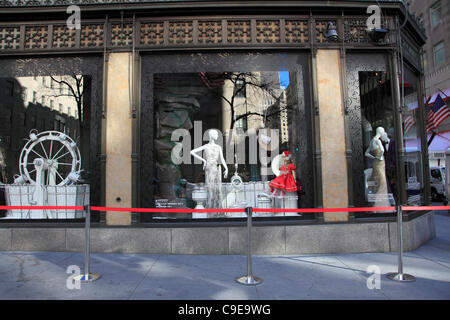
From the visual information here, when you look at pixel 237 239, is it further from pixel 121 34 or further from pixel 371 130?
pixel 121 34

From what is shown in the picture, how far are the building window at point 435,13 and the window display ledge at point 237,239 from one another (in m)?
28.7

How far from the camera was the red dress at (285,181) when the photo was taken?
21.9 ft

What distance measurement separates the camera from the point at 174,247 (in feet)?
19.8

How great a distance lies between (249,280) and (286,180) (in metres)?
2.98

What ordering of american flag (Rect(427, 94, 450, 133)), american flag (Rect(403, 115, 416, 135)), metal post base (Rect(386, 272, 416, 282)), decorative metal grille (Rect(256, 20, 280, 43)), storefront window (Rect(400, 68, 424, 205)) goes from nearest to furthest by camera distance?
metal post base (Rect(386, 272, 416, 282)) < decorative metal grille (Rect(256, 20, 280, 43)) < storefront window (Rect(400, 68, 424, 205)) < american flag (Rect(403, 115, 416, 135)) < american flag (Rect(427, 94, 450, 133))

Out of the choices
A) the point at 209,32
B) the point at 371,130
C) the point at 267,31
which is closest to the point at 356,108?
the point at 371,130

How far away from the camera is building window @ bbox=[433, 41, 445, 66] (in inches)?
987

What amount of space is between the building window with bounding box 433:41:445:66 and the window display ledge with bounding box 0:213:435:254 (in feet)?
87.5

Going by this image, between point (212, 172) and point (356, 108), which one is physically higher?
point (356, 108)

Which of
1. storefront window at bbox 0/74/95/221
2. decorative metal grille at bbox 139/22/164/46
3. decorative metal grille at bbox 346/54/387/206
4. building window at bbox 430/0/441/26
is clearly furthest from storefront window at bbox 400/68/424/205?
building window at bbox 430/0/441/26

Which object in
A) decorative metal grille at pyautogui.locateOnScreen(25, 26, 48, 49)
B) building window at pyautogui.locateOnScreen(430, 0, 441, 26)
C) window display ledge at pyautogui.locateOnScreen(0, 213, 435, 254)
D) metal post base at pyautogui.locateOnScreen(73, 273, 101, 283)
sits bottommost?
metal post base at pyautogui.locateOnScreen(73, 273, 101, 283)

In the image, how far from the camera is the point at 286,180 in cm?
671

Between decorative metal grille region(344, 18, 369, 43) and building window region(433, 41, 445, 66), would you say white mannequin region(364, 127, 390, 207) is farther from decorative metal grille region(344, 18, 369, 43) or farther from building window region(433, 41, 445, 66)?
building window region(433, 41, 445, 66)
